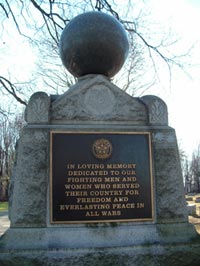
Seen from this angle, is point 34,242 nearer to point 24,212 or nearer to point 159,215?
point 24,212

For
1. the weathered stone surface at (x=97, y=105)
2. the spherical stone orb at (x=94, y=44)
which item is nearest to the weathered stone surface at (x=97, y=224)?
the weathered stone surface at (x=97, y=105)

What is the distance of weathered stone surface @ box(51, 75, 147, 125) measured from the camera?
506 cm

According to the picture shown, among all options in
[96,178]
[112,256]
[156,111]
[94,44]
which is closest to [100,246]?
[112,256]

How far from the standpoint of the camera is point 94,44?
5328mm

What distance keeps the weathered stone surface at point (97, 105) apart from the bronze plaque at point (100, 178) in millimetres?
228

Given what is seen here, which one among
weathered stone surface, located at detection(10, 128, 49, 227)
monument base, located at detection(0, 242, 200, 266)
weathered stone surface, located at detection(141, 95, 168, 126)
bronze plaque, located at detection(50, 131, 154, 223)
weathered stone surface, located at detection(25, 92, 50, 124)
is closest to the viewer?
monument base, located at detection(0, 242, 200, 266)

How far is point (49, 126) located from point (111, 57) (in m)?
1.41

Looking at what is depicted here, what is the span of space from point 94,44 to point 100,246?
110 inches

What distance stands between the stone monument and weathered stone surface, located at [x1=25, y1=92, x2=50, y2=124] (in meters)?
0.01

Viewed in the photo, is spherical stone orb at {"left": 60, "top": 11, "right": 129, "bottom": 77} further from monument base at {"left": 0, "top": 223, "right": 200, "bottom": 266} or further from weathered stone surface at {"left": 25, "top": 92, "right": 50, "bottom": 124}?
monument base at {"left": 0, "top": 223, "right": 200, "bottom": 266}

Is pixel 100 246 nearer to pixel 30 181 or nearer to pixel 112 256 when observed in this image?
pixel 112 256

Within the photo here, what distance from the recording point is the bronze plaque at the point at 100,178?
4840mm

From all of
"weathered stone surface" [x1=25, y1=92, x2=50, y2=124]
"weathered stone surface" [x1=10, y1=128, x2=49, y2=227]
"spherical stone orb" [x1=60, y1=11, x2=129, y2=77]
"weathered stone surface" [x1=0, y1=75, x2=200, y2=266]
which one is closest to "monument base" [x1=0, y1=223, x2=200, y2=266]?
"weathered stone surface" [x1=0, y1=75, x2=200, y2=266]

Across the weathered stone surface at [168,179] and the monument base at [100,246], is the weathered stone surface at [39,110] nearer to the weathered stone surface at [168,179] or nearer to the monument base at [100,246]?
the monument base at [100,246]
